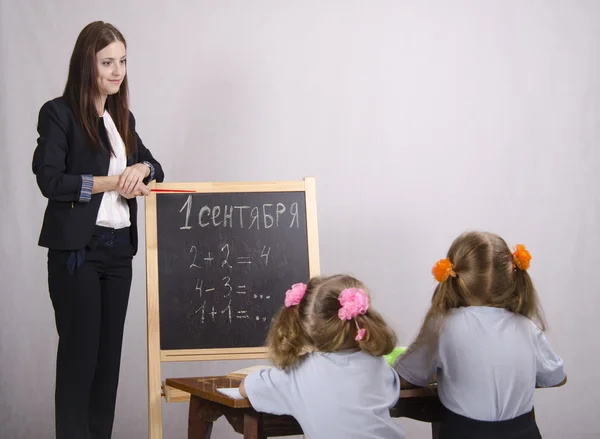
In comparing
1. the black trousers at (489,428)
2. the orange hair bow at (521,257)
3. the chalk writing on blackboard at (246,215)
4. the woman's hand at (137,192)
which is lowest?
the black trousers at (489,428)

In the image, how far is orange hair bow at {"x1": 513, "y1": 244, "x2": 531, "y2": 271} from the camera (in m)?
2.02

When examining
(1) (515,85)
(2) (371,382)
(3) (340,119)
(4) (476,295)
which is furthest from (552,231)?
(2) (371,382)

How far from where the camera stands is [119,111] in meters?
2.54

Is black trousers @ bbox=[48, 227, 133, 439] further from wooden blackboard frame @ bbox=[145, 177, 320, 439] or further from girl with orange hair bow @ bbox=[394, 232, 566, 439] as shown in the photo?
girl with orange hair bow @ bbox=[394, 232, 566, 439]

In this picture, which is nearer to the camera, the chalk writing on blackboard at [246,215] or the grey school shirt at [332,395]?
the grey school shirt at [332,395]

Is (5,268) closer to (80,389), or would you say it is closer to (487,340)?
(80,389)

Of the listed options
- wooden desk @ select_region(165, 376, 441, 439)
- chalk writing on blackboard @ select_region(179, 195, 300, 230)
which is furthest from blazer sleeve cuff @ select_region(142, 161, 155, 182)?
wooden desk @ select_region(165, 376, 441, 439)

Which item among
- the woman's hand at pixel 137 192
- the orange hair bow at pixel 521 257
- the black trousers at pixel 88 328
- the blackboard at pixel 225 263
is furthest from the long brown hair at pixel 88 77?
the orange hair bow at pixel 521 257

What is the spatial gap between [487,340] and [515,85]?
2057 mm

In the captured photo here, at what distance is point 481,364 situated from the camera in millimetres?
1988

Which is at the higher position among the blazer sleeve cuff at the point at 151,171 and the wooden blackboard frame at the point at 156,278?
the blazer sleeve cuff at the point at 151,171

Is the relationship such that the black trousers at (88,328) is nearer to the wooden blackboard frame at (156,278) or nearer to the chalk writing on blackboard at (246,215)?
the wooden blackboard frame at (156,278)

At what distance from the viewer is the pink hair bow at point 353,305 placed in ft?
5.86

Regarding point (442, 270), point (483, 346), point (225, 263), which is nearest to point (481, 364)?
point (483, 346)
